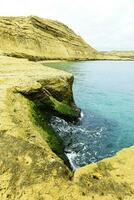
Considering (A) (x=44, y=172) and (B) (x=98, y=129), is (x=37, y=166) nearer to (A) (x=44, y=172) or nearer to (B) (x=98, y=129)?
(A) (x=44, y=172)

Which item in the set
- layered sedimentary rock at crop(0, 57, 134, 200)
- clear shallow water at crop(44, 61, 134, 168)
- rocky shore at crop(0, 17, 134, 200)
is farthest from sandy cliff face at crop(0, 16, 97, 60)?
layered sedimentary rock at crop(0, 57, 134, 200)

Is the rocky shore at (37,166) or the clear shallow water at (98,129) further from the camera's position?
the clear shallow water at (98,129)

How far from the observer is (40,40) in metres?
70.6

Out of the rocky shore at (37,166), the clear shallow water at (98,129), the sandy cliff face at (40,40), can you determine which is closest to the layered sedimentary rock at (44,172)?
the rocky shore at (37,166)

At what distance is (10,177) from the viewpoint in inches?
252

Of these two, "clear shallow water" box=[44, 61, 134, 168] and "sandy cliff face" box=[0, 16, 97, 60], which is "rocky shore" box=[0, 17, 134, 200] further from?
"sandy cliff face" box=[0, 16, 97, 60]

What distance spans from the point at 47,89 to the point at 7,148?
25.3 ft

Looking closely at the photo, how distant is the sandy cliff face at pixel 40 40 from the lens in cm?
6259

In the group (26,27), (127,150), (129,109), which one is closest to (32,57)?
(26,27)

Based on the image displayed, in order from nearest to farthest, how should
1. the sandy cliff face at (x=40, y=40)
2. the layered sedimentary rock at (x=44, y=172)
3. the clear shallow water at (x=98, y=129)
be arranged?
the layered sedimentary rock at (x=44, y=172), the clear shallow water at (x=98, y=129), the sandy cliff face at (x=40, y=40)

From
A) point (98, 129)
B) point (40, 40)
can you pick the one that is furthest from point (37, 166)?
point (40, 40)

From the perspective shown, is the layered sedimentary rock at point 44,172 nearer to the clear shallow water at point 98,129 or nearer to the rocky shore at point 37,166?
the rocky shore at point 37,166

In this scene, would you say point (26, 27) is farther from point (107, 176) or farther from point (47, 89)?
point (107, 176)

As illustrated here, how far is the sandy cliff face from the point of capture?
6259cm
